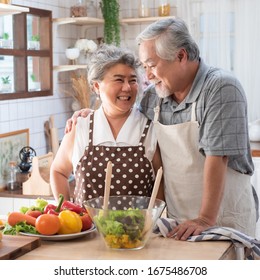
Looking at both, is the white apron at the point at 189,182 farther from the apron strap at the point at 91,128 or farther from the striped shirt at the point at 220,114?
the apron strap at the point at 91,128

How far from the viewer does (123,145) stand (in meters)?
2.34

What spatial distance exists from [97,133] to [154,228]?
52 centimetres

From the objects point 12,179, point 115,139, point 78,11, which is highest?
point 78,11

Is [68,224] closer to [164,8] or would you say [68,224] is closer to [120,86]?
[120,86]

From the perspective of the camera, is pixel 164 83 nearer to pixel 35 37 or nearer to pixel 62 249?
pixel 62 249

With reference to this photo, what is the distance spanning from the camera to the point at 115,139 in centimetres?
235

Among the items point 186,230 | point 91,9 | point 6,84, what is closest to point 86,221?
point 186,230

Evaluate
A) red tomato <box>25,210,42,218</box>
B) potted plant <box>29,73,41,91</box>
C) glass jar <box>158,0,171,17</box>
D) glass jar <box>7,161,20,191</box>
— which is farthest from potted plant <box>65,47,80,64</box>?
red tomato <box>25,210,42,218</box>

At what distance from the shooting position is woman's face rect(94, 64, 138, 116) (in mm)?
2305

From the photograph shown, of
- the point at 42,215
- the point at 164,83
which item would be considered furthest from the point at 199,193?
the point at 42,215

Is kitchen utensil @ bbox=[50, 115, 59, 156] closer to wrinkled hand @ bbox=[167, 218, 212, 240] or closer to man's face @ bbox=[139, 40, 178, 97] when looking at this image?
man's face @ bbox=[139, 40, 178, 97]

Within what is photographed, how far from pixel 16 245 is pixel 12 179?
2452 millimetres

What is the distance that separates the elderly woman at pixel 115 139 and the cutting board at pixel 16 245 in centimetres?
49

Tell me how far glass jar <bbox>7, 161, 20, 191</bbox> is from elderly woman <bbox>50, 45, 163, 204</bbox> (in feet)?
6.23
